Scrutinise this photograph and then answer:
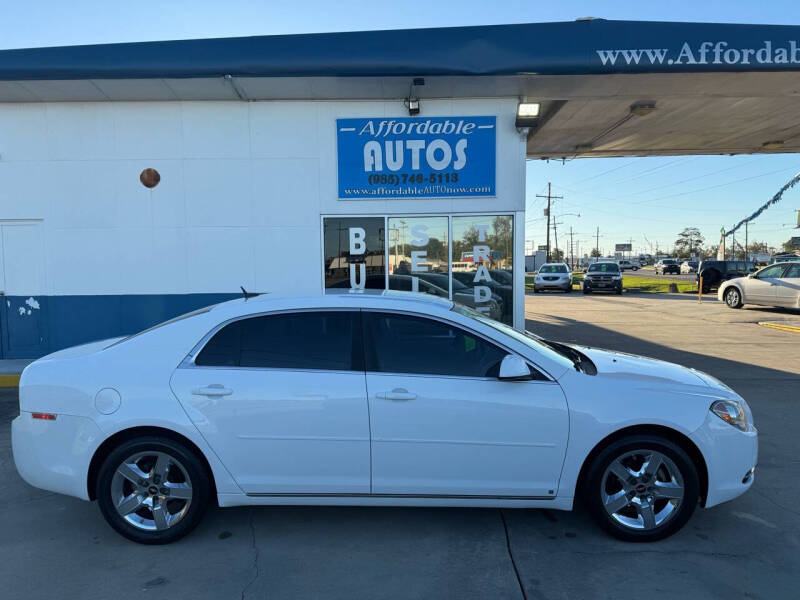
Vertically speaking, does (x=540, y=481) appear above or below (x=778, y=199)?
below

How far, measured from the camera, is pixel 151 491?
3363 mm

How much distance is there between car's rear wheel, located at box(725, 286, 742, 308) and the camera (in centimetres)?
1722

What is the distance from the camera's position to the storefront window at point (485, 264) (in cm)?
844

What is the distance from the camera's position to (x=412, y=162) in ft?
27.3

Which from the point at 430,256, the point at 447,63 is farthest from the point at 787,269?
the point at 447,63

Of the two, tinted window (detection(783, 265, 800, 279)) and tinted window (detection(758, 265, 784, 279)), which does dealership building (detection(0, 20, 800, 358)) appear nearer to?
tinted window (detection(783, 265, 800, 279))

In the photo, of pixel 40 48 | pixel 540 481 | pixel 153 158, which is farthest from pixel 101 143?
pixel 540 481

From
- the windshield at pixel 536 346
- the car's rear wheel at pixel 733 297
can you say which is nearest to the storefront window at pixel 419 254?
the windshield at pixel 536 346

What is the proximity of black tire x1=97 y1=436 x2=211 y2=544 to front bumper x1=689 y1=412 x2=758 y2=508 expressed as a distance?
3.11 metres

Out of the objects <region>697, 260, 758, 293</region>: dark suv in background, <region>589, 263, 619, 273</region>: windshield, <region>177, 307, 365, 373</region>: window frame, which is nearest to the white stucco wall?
<region>177, 307, 365, 373</region>: window frame

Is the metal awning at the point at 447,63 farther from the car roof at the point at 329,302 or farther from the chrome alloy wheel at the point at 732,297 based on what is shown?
the chrome alloy wheel at the point at 732,297

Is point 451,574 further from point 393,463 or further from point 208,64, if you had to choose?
point 208,64

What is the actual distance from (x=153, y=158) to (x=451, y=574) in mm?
7831

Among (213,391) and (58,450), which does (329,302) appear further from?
(58,450)
